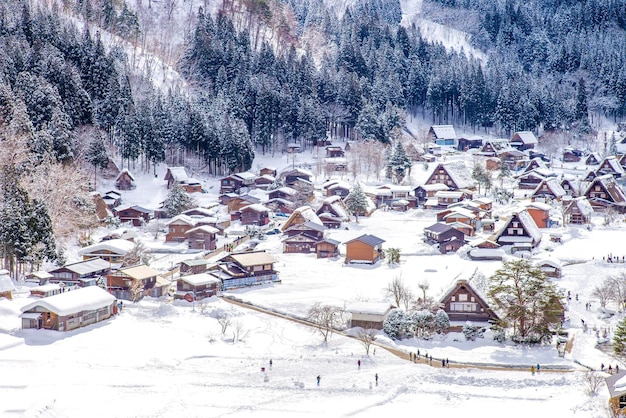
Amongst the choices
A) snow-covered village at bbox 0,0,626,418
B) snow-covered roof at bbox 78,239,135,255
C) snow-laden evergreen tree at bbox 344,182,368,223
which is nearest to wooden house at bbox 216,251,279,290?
snow-covered village at bbox 0,0,626,418

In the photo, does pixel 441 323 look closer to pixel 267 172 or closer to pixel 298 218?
pixel 298 218

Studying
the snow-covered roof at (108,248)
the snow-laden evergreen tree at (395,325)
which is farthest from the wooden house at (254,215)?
the snow-laden evergreen tree at (395,325)

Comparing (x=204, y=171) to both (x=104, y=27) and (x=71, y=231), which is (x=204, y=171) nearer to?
(x=71, y=231)

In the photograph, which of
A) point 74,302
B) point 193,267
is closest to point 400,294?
point 193,267

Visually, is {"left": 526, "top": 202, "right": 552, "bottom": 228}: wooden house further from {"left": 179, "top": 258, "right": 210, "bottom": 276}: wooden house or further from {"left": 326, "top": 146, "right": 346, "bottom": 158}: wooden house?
{"left": 179, "top": 258, "right": 210, "bottom": 276}: wooden house

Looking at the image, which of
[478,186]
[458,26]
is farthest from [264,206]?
[458,26]

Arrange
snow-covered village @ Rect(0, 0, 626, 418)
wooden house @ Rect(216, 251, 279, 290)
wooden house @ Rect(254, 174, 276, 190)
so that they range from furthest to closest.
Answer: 1. wooden house @ Rect(254, 174, 276, 190)
2. wooden house @ Rect(216, 251, 279, 290)
3. snow-covered village @ Rect(0, 0, 626, 418)
